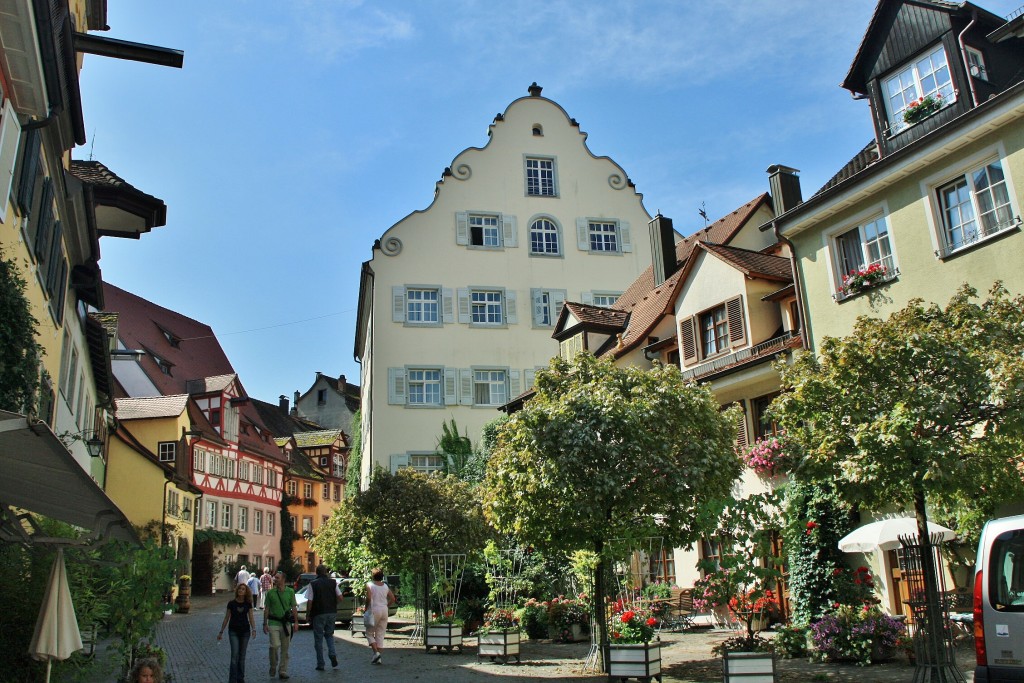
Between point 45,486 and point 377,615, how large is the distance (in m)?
9.78

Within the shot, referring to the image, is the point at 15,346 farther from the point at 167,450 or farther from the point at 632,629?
the point at 167,450

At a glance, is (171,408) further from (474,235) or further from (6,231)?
(6,231)

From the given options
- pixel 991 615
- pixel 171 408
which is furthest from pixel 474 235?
pixel 991 615

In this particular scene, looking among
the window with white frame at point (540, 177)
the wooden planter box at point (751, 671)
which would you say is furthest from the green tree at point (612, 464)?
the window with white frame at point (540, 177)

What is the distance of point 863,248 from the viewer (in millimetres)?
17516

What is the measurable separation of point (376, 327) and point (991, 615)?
27521 mm

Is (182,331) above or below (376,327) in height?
above

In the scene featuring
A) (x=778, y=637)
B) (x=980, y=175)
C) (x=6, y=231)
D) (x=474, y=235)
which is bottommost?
(x=778, y=637)

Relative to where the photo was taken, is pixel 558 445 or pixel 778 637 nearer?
pixel 558 445

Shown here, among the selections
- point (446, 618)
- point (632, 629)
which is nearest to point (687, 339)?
point (446, 618)

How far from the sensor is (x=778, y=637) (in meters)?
15.9

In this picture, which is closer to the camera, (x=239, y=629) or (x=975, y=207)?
(x=239, y=629)

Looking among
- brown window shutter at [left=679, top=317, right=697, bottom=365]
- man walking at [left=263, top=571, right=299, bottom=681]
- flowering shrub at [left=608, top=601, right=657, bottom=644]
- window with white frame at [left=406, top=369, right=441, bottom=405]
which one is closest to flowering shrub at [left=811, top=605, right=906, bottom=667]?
flowering shrub at [left=608, top=601, right=657, bottom=644]

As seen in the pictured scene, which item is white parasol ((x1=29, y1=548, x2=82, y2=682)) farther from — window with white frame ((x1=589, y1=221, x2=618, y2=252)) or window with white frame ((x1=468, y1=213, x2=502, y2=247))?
window with white frame ((x1=589, y1=221, x2=618, y2=252))
